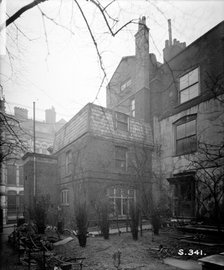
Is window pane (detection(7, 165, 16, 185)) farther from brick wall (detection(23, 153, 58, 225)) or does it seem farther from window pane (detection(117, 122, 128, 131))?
window pane (detection(117, 122, 128, 131))

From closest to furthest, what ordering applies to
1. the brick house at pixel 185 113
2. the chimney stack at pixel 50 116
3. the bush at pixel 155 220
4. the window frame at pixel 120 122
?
the bush at pixel 155 220
the brick house at pixel 185 113
the window frame at pixel 120 122
the chimney stack at pixel 50 116

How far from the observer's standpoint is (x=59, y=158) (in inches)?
783

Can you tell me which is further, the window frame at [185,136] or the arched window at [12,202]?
the arched window at [12,202]

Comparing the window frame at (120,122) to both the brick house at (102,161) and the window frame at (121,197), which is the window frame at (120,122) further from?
the window frame at (121,197)

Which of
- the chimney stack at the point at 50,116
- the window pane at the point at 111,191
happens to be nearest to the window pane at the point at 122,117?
the window pane at the point at 111,191

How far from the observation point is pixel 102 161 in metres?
15.1

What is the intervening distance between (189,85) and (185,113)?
79.9 inches

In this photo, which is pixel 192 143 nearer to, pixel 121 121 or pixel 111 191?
pixel 121 121

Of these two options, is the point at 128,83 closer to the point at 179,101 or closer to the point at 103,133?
the point at 179,101

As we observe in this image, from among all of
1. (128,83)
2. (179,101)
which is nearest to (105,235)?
(179,101)

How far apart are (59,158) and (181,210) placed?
11.5 meters

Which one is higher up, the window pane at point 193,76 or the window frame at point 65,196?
the window pane at point 193,76

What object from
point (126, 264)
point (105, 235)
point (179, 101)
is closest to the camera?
point (126, 264)

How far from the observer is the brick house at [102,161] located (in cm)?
1452
